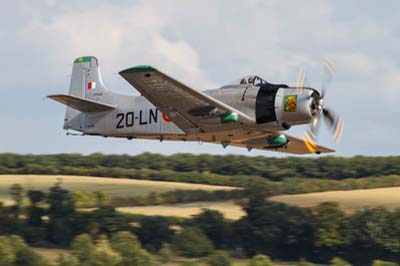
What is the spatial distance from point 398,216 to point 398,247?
2985 millimetres

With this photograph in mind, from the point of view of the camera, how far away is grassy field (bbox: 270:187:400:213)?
50812mm

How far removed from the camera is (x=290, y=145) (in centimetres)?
3566

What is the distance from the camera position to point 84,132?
33875 mm

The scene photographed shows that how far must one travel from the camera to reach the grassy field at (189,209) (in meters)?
49.9

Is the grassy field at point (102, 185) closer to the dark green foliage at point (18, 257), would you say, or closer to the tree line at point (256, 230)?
the tree line at point (256, 230)

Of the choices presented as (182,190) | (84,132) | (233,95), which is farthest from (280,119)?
(182,190)

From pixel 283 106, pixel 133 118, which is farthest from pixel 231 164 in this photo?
pixel 283 106

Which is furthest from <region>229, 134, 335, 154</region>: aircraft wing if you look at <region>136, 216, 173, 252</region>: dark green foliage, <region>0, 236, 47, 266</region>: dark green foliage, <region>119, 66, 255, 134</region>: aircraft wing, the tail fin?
<region>136, 216, 173, 252</region>: dark green foliage

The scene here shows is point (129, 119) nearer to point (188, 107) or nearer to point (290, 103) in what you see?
point (188, 107)

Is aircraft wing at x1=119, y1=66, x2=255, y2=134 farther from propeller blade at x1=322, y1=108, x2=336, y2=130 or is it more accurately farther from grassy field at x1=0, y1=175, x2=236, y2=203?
grassy field at x1=0, y1=175, x2=236, y2=203

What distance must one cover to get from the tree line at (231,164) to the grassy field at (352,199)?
28371 millimetres

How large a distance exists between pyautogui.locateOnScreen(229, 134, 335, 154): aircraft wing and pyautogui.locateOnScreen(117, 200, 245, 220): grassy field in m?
13.9

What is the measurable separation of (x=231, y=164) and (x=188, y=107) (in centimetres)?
5921

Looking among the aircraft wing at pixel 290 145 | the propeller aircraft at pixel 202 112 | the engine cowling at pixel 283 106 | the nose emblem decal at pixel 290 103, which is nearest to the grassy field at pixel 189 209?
the aircraft wing at pixel 290 145
